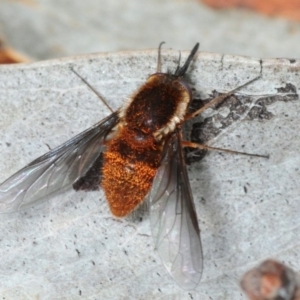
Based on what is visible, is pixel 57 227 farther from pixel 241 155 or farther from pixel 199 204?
pixel 241 155

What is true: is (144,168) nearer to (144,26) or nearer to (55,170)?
(55,170)

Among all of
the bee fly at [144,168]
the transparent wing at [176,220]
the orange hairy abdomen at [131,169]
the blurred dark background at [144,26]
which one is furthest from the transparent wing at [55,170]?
A: the blurred dark background at [144,26]

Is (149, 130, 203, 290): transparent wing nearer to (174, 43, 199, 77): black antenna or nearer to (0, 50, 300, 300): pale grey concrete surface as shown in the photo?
(0, 50, 300, 300): pale grey concrete surface

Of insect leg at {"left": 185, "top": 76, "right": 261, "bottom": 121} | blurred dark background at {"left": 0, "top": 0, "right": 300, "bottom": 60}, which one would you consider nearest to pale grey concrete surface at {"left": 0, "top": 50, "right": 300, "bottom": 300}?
insect leg at {"left": 185, "top": 76, "right": 261, "bottom": 121}

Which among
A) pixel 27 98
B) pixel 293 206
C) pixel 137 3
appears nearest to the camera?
pixel 293 206

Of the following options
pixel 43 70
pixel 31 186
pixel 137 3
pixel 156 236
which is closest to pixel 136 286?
pixel 156 236

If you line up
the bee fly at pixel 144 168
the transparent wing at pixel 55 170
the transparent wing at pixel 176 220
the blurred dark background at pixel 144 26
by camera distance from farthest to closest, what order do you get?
the blurred dark background at pixel 144 26 < the transparent wing at pixel 55 170 < the bee fly at pixel 144 168 < the transparent wing at pixel 176 220

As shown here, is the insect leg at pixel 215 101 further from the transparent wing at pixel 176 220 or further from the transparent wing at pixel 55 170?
the transparent wing at pixel 55 170
